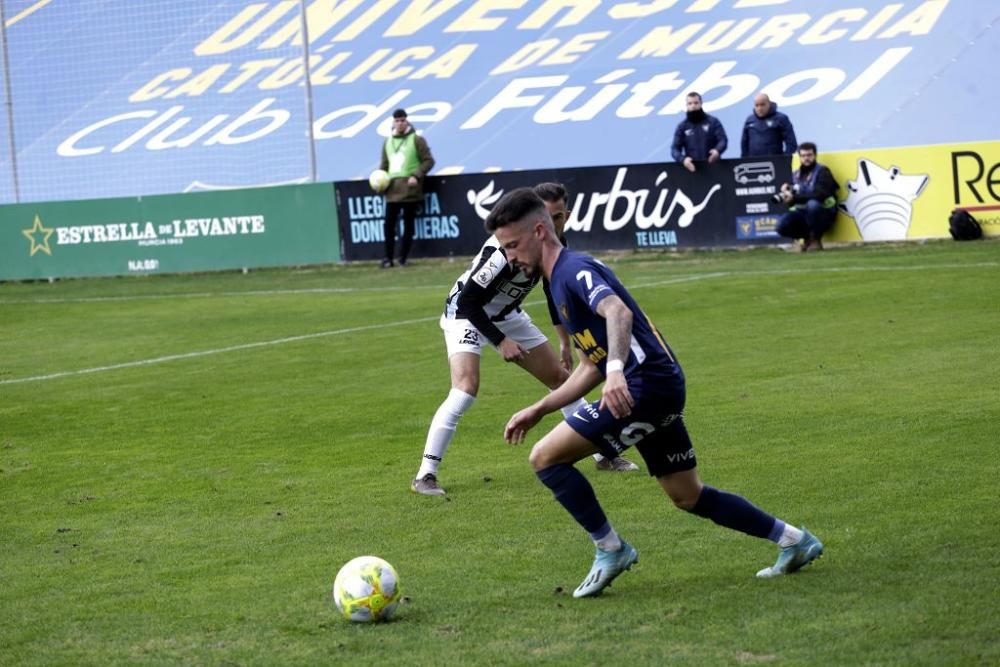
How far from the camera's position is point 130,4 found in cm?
3719

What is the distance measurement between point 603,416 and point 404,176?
20433 mm

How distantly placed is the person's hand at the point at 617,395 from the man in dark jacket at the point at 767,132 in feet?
62.3

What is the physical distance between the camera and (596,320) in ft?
21.6

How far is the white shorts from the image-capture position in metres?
9.76

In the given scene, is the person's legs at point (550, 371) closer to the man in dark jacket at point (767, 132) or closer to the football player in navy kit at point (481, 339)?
the football player in navy kit at point (481, 339)

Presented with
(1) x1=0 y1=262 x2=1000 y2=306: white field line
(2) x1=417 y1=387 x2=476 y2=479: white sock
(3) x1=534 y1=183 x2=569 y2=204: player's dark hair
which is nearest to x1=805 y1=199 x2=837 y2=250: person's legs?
(1) x1=0 y1=262 x2=1000 y2=306: white field line

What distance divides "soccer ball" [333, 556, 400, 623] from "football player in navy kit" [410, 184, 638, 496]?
104 inches

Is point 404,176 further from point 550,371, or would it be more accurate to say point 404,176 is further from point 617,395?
Answer: point 617,395

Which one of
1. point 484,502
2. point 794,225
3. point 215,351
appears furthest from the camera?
point 794,225

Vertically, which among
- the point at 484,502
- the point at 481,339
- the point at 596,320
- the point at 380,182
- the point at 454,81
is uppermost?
the point at 596,320

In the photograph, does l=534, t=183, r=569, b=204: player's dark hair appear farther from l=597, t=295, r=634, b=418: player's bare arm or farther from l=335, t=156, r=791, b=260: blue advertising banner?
l=335, t=156, r=791, b=260: blue advertising banner

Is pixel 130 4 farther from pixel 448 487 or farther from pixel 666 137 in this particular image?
pixel 448 487

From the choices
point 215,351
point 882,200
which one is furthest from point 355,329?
point 882,200

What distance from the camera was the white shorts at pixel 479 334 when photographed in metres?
9.76
